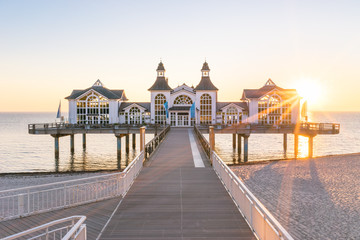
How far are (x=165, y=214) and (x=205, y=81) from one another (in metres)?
42.5

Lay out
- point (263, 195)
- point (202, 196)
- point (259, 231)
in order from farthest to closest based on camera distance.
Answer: point (263, 195) < point (202, 196) < point (259, 231)

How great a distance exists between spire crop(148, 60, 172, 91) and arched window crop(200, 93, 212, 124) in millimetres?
5883

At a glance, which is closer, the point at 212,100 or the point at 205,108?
the point at 212,100

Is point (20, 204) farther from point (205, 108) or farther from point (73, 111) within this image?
point (73, 111)

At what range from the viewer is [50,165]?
35.8 metres

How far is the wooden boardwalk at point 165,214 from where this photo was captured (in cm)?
781

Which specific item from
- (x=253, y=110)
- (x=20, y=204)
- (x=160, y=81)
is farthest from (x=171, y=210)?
(x=160, y=81)

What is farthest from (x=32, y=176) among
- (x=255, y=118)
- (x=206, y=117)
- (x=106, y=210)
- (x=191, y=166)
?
(x=255, y=118)

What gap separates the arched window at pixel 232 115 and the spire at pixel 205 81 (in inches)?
163

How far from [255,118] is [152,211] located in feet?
134

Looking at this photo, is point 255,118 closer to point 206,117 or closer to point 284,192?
point 206,117

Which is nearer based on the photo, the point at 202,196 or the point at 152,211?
the point at 152,211

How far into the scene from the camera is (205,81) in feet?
165

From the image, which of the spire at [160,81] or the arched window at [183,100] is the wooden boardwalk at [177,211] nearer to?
the arched window at [183,100]
